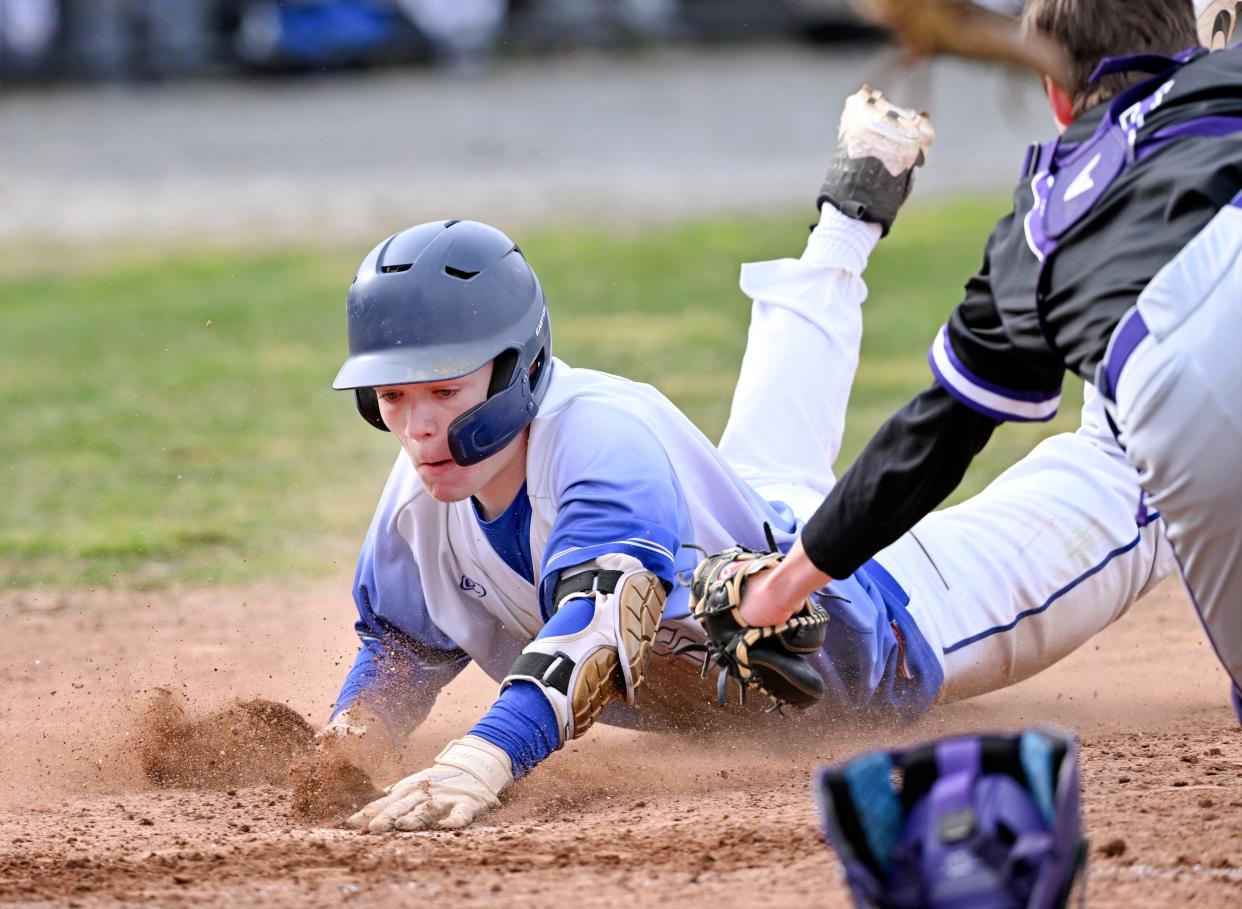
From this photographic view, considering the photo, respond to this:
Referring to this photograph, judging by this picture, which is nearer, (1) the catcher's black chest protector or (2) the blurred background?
(1) the catcher's black chest protector

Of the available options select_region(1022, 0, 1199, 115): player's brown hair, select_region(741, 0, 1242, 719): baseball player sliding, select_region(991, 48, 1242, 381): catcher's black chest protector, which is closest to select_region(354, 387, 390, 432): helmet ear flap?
select_region(741, 0, 1242, 719): baseball player sliding

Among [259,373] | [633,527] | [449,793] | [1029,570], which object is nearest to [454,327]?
[633,527]

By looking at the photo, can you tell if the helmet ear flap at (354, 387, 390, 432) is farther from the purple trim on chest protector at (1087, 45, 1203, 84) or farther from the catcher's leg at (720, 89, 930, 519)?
the purple trim on chest protector at (1087, 45, 1203, 84)

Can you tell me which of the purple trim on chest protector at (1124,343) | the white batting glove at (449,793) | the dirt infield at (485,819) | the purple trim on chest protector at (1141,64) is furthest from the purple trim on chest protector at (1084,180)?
the white batting glove at (449,793)

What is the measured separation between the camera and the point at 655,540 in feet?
13.1

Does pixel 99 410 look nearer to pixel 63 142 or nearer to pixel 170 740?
pixel 170 740

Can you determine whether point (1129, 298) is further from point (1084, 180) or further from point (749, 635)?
point (749, 635)

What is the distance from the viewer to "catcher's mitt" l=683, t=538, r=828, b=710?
Result: 381 centimetres

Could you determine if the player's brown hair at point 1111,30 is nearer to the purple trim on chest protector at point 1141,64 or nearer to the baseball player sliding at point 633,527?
the purple trim on chest protector at point 1141,64

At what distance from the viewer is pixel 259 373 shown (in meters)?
11.6

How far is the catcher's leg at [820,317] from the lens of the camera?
512cm

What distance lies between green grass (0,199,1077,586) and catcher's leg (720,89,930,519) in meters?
2.67

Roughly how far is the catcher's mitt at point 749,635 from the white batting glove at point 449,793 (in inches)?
21.7

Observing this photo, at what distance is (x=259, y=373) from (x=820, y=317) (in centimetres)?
708
